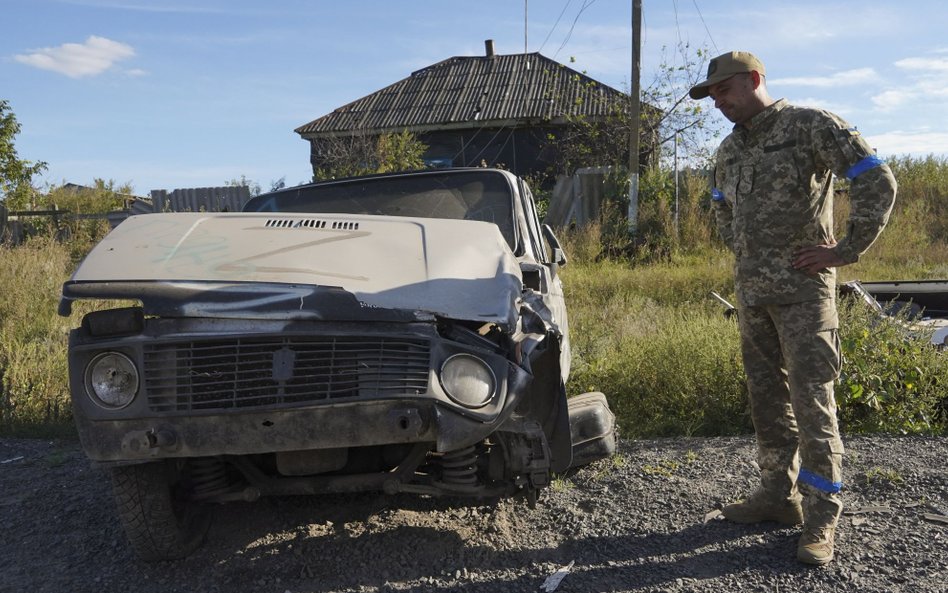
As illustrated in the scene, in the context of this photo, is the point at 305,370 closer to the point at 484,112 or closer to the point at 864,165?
the point at 864,165

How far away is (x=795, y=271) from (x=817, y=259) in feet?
0.34

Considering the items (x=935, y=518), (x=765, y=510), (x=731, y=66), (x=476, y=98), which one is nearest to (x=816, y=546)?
(x=765, y=510)

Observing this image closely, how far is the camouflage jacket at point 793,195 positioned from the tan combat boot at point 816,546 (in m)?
0.92

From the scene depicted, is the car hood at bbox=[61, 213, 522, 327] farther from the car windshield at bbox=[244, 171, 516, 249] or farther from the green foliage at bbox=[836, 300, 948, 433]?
the green foliage at bbox=[836, 300, 948, 433]

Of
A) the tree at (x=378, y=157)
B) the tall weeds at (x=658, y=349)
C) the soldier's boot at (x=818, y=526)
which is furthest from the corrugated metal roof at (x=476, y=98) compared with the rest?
the soldier's boot at (x=818, y=526)

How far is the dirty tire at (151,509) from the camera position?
9.78 feet

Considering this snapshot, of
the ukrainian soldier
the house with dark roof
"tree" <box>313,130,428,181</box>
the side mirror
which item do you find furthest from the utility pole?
the ukrainian soldier

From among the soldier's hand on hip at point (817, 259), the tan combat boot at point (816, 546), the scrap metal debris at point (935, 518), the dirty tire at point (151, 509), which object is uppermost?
the soldier's hand on hip at point (817, 259)

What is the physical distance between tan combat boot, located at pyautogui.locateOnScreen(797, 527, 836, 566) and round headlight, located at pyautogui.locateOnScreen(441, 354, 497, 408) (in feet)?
4.59

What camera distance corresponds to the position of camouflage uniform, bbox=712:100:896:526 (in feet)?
9.80

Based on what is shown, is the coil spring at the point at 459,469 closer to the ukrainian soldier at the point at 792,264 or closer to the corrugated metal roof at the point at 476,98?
the ukrainian soldier at the point at 792,264

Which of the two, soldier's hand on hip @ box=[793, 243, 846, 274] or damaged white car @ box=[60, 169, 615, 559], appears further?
soldier's hand on hip @ box=[793, 243, 846, 274]

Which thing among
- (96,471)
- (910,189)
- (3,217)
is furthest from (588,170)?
(96,471)

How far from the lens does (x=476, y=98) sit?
18688mm
